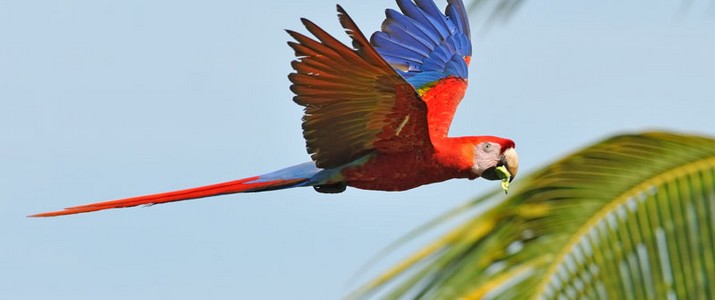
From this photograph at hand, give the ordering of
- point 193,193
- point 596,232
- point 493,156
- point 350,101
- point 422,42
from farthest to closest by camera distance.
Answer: point 422,42 < point 493,156 < point 193,193 < point 350,101 < point 596,232

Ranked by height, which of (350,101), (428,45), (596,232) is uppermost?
(428,45)

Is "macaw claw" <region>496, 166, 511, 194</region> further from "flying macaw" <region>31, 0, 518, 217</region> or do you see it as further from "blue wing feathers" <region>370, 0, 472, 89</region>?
"blue wing feathers" <region>370, 0, 472, 89</region>

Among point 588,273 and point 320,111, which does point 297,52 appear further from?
point 588,273

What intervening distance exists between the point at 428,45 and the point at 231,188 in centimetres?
210

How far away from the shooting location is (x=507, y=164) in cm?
Answer: 473

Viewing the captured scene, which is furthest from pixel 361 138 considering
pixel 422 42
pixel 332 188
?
pixel 422 42

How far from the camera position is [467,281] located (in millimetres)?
2281

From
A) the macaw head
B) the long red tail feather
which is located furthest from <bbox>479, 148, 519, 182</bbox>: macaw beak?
the long red tail feather

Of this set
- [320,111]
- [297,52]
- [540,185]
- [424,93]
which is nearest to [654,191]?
[540,185]

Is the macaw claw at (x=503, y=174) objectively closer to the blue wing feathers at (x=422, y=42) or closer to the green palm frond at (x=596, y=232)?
the blue wing feathers at (x=422, y=42)

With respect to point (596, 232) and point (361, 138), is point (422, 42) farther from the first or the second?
point (596, 232)

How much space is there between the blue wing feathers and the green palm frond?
133 inches

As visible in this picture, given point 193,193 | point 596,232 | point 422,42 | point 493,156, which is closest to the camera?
point 596,232

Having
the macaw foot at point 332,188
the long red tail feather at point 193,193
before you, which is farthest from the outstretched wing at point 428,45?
the long red tail feather at point 193,193
